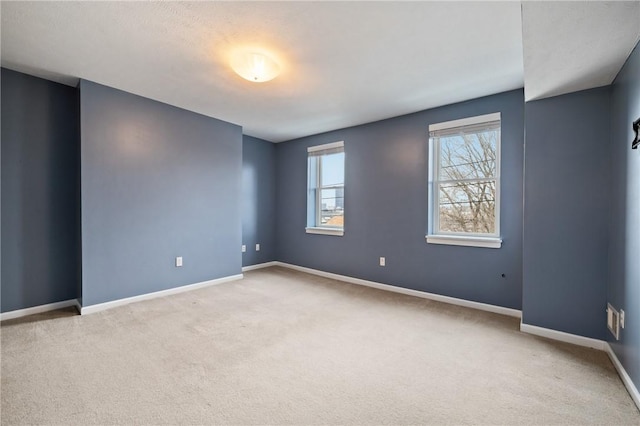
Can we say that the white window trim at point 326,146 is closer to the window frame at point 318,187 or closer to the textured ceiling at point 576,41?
the window frame at point 318,187

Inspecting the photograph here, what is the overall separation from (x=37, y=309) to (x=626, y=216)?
17.7 feet

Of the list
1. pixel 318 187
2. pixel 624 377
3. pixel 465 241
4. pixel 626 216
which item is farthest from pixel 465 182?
pixel 318 187

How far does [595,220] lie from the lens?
7.71 ft

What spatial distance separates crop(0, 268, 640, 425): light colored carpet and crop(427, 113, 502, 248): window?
3.13 ft

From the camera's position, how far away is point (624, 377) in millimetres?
1878

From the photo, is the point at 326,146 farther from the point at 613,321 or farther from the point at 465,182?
the point at 613,321

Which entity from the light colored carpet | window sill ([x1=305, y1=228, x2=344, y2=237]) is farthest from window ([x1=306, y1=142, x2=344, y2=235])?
the light colored carpet

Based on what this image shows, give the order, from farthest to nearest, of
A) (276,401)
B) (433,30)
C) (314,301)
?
(314,301)
(433,30)
(276,401)

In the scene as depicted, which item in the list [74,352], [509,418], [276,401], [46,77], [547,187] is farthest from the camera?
[46,77]

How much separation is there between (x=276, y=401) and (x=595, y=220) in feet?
9.30

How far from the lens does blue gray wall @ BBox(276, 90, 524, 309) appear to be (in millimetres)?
3145

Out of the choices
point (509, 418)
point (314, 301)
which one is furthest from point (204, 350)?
point (509, 418)

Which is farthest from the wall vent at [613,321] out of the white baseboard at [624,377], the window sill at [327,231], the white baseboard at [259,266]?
the white baseboard at [259,266]

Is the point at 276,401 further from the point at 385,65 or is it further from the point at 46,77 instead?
the point at 46,77
